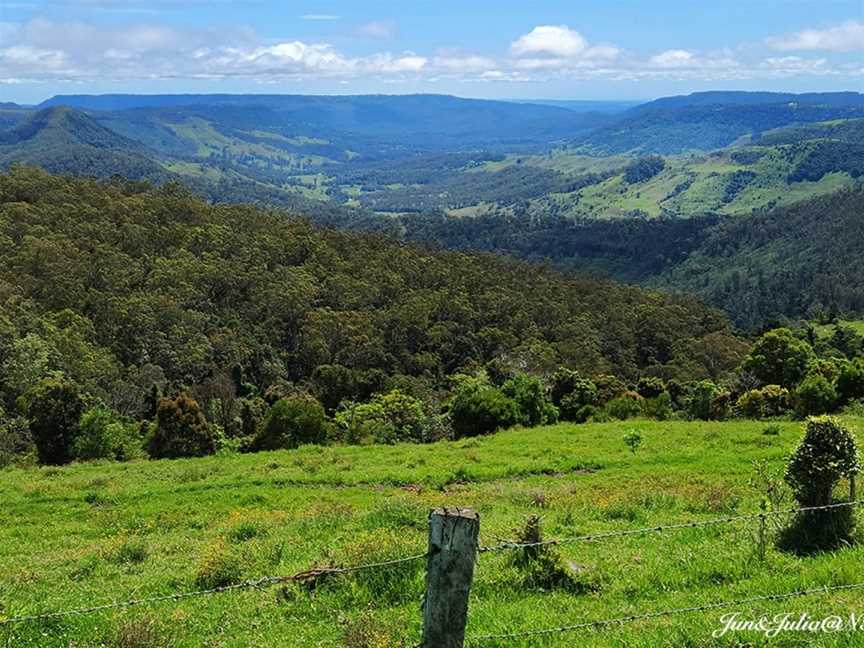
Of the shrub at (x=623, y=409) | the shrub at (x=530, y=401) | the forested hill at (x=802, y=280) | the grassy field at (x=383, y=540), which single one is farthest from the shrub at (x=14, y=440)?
the forested hill at (x=802, y=280)

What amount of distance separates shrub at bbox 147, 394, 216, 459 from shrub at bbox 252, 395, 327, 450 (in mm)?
3141

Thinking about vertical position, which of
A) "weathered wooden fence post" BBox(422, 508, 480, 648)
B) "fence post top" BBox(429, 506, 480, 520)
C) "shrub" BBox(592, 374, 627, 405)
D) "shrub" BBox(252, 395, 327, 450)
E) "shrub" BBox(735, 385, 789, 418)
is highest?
"fence post top" BBox(429, 506, 480, 520)

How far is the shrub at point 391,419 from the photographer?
43.2 meters

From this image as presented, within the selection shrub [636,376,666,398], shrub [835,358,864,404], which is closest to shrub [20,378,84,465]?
shrub [835,358,864,404]

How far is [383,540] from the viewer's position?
10289 mm

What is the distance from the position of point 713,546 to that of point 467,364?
71.1 m

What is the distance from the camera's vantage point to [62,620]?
820 cm

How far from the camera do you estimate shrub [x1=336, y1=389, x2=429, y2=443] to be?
43.2 meters

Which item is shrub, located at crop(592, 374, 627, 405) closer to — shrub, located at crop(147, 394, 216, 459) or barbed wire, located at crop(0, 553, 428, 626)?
shrub, located at crop(147, 394, 216, 459)

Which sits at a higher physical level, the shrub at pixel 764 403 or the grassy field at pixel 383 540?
the grassy field at pixel 383 540

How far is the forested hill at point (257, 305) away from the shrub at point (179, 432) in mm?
19639

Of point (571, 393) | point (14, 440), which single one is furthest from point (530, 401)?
point (14, 440)

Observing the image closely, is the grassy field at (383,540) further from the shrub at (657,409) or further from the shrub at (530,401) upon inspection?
the shrub at (530,401)

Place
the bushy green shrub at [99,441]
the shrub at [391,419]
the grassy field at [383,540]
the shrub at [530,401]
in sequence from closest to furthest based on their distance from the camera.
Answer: the grassy field at [383,540] → the bushy green shrub at [99,441] → the shrub at [530,401] → the shrub at [391,419]
